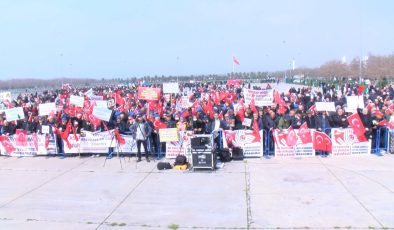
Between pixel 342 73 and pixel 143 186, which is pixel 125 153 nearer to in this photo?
pixel 143 186

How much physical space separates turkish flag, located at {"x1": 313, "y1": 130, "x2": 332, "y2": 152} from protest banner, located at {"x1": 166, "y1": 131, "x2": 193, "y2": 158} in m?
4.22

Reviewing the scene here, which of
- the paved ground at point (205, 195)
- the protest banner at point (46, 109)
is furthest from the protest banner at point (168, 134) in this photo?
the protest banner at point (46, 109)

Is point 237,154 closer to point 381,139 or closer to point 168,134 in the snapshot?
point 168,134

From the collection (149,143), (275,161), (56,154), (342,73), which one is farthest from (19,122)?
(342,73)

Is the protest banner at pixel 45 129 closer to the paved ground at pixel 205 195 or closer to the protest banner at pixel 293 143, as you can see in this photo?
the paved ground at pixel 205 195

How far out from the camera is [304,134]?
14.4 metres

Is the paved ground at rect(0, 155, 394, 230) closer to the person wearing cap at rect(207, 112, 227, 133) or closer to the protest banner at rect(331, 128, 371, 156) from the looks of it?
the protest banner at rect(331, 128, 371, 156)

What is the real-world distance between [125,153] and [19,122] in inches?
186

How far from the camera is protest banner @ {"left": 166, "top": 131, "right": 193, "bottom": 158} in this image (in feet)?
48.0

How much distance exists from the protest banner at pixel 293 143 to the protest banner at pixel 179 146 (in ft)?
10.0

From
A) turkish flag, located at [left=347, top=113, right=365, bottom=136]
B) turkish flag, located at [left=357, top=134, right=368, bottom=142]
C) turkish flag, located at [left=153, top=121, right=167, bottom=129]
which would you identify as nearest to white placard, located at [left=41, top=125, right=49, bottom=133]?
turkish flag, located at [left=153, top=121, right=167, bottom=129]

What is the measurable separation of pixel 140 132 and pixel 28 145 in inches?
186

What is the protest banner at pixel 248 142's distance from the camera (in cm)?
1455

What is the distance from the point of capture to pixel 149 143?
15148mm
